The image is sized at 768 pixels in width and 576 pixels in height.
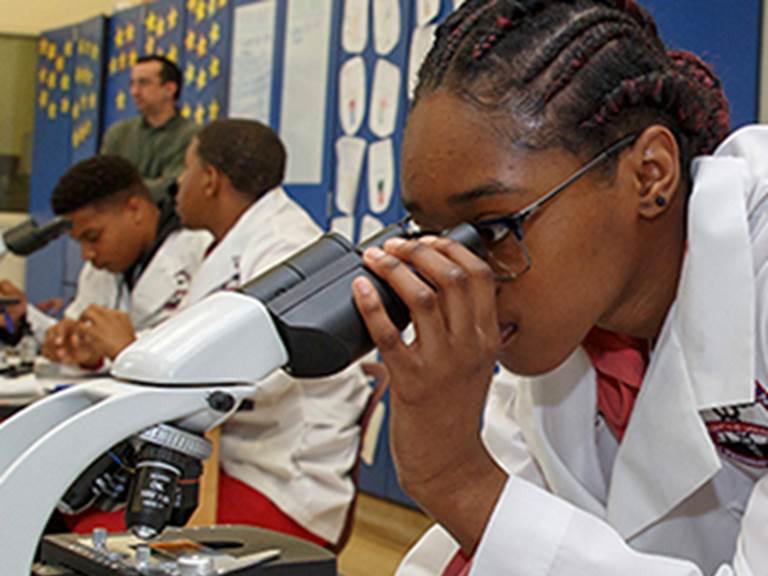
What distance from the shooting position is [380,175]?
3.92 meters

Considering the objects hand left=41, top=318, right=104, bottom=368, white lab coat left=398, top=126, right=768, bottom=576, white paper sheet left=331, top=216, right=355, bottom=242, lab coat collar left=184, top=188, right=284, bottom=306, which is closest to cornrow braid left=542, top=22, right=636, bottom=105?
white lab coat left=398, top=126, right=768, bottom=576

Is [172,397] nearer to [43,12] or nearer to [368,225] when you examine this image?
[368,225]

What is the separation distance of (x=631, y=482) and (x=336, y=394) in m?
1.15

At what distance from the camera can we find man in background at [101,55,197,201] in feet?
16.9

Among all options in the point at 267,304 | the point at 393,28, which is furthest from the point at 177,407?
the point at 393,28

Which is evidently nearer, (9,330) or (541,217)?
(541,217)

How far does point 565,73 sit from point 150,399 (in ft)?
1.51

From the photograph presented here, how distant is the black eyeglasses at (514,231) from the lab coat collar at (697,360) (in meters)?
0.10

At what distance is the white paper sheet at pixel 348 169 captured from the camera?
160 inches

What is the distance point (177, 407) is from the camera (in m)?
0.68

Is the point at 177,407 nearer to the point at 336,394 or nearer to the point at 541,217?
the point at 541,217

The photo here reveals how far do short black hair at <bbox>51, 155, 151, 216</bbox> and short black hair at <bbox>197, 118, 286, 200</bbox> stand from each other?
429 mm

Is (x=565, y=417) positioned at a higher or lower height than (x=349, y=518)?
higher

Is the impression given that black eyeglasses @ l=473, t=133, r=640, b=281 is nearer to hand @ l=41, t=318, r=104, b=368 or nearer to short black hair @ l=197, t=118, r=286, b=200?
hand @ l=41, t=318, r=104, b=368
